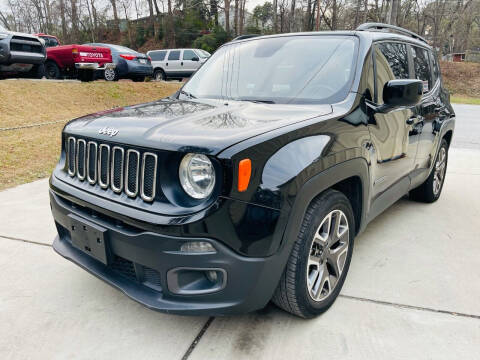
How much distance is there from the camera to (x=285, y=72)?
2.93 m

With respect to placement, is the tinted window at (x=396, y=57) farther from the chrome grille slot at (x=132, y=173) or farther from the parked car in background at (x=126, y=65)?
the parked car in background at (x=126, y=65)

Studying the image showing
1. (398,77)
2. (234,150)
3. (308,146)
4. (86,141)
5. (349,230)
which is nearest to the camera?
(234,150)

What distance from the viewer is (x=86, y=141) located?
2.32 meters

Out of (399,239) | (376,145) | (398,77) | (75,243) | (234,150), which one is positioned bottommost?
(399,239)

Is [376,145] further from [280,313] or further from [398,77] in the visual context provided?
[280,313]

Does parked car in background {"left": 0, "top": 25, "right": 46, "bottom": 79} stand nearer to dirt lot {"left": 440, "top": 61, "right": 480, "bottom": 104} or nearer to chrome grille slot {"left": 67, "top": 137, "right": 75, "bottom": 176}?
chrome grille slot {"left": 67, "top": 137, "right": 75, "bottom": 176}

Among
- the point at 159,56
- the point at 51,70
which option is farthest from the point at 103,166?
the point at 159,56

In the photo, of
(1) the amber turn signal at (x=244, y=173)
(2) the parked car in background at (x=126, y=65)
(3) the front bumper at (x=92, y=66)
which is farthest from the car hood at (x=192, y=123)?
(2) the parked car in background at (x=126, y=65)

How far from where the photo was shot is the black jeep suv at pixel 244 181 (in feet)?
6.07

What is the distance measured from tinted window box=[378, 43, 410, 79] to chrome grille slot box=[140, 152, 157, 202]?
208 cm

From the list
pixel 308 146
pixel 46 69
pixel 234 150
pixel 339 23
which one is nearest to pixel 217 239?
pixel 234 150

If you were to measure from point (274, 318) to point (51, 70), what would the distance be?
13.5 m

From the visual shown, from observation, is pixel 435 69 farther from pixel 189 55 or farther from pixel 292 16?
pixel 292 16

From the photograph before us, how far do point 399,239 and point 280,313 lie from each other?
161 cm
